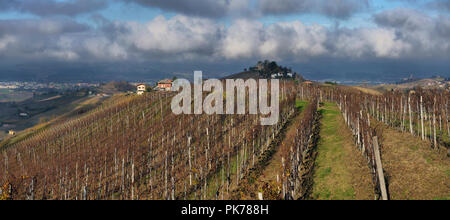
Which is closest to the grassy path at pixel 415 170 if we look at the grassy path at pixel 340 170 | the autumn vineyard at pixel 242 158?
the autumn vineyard at pixel 242 158

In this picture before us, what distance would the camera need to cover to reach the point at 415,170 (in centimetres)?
4094

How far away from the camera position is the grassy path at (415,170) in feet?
118

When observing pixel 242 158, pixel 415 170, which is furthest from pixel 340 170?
pixel 242 158

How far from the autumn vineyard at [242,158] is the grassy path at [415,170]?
0.12 meters

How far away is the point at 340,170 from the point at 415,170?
1119 centimetres

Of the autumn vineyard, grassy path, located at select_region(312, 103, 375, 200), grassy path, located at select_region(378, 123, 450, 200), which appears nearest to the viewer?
grassy path, located at select_region(378, 123, 450, 200)

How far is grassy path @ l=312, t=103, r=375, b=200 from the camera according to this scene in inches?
1657

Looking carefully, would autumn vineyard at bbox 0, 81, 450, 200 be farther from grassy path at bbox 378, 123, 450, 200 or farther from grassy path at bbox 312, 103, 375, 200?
grassy path at bbox 312, 103, 375, 200

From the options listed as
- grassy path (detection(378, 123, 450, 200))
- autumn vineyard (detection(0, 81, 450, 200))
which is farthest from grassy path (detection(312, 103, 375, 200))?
grassy path (detection(378, 123, 450, 200))

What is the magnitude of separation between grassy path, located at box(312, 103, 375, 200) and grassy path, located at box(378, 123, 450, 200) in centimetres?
298

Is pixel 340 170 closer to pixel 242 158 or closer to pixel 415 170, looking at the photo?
pixel 415 170

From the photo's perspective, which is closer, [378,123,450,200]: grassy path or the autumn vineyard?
[378,123,450,200]: grassy path

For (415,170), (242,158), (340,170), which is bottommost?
(340,170)
